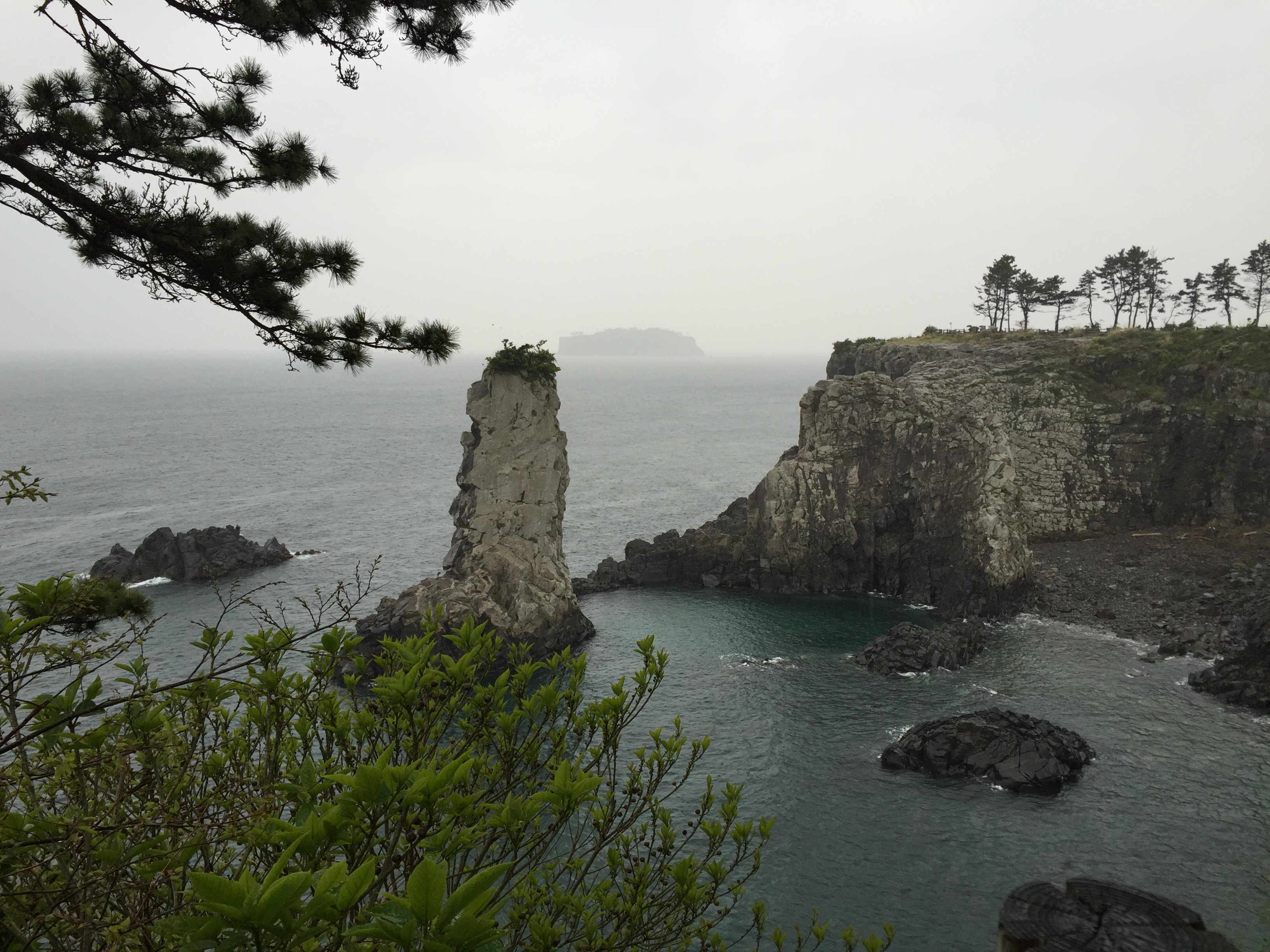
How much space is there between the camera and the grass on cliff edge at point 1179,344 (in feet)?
225

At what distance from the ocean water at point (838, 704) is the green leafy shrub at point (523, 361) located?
59.2ft

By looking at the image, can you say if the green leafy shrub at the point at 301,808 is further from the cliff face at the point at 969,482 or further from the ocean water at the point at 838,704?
the cliff face at the point at 969,482

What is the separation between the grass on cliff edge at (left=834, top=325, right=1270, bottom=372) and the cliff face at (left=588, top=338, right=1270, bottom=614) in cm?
129

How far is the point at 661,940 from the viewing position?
8211 mm

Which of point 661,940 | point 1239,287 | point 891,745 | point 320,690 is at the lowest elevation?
point 891,745

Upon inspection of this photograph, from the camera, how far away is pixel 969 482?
58.6 meters

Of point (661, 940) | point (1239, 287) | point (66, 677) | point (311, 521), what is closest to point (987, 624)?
point (661, 940)

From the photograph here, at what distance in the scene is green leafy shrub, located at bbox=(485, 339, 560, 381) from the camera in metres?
51.0

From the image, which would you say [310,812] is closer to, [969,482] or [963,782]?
[963,782]

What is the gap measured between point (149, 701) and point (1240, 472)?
77826 mm

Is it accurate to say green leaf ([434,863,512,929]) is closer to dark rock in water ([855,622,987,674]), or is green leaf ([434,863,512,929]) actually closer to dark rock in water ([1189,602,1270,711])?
dark rock in water ([855,622,987,674])

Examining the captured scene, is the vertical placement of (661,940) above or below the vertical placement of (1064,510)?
above

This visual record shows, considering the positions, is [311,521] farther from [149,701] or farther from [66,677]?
[149,701]

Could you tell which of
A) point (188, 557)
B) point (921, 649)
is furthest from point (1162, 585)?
point (188, 557)
